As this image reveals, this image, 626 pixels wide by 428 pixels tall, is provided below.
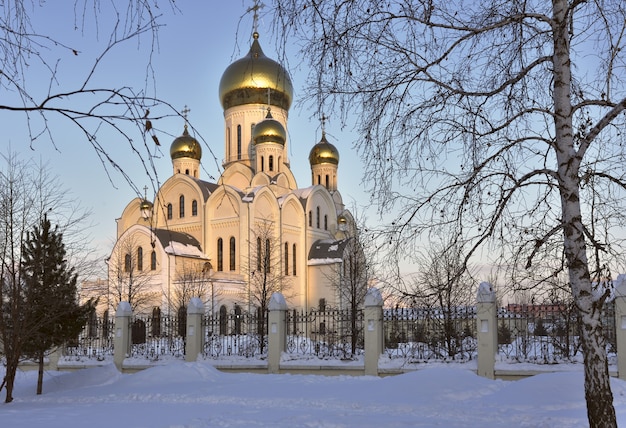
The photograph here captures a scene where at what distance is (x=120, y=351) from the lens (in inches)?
823

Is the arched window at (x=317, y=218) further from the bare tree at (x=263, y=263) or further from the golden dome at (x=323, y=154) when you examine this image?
the golden dome at (x=323, y=154)

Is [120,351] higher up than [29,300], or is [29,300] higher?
[29,300]

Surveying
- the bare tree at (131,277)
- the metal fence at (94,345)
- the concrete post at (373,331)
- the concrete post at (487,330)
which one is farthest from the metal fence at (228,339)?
the bare tree at (131,277)

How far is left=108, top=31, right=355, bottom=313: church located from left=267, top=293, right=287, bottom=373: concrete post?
52.4 ft

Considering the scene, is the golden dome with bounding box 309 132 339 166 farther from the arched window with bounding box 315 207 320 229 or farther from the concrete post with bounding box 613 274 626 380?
the concrete post with bounding box 613 274 626 380

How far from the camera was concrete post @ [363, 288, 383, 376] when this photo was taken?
16469 mm

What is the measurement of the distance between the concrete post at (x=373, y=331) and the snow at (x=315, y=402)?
1.52 ft

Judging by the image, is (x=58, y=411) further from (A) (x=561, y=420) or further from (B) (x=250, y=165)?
(B) (x=250, y=165)

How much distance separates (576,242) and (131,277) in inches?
1206

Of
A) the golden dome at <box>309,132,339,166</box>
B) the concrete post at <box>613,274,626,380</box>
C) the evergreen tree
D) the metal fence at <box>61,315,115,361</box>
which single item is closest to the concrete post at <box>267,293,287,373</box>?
the evergreen tree

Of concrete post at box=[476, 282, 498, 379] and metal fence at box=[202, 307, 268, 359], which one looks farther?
metal fence at box=[202, 307, 268, 359]

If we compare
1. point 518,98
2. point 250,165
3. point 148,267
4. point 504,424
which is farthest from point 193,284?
point 518,98

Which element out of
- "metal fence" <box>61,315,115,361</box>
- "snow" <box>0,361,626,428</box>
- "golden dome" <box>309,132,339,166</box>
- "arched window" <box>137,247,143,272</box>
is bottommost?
"snow" <box>0,361,626,428</box>

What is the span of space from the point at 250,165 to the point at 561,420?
38.8 metres
